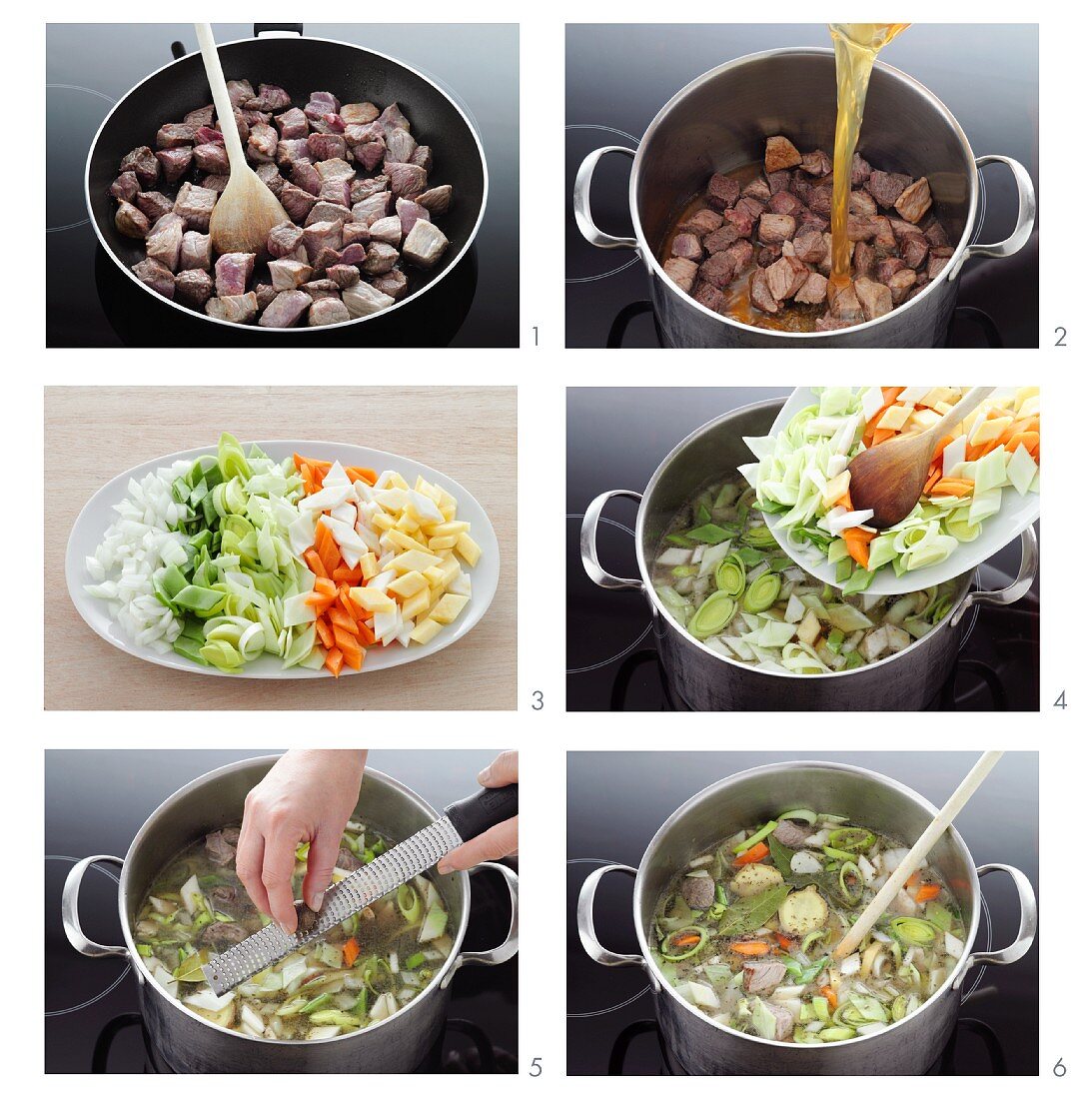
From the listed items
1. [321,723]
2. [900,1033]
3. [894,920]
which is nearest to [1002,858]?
[894,920]

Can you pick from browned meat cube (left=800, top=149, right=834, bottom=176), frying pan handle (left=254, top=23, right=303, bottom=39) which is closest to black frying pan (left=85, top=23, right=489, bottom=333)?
frying pan handle (left=254, top=23, right=303, bottom=39)

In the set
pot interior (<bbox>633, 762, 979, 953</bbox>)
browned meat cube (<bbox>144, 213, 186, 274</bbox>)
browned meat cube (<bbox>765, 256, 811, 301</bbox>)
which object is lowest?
pot interior (<bbox>633, 762, 979, 953</bbox>)

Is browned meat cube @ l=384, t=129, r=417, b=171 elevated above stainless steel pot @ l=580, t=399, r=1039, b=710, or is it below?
above

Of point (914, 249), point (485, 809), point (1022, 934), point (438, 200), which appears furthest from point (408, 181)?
point (1022, 934)

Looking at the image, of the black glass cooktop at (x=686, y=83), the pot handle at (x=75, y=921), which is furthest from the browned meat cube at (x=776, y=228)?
the pot handle at (x=75, y=921)

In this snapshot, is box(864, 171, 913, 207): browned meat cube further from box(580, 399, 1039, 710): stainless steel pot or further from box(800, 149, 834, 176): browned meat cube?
box(580, 399, 1039, 710): stainless steel pot

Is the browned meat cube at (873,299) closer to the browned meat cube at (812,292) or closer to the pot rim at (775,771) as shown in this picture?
the browned meat cube at (812,292)
